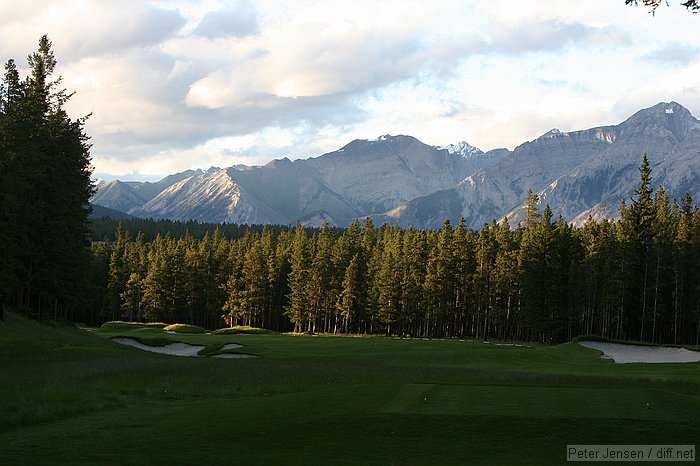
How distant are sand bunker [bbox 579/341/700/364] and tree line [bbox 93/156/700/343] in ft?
72.2

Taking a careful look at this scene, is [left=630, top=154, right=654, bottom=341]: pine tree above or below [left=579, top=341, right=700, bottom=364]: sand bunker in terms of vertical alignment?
above

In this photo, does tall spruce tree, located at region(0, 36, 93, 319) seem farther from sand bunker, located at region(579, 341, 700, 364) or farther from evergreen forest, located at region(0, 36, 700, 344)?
sand bunker, located at region(579, 341, 700, 364)

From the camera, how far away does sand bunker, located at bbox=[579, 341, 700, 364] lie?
56.7 metres

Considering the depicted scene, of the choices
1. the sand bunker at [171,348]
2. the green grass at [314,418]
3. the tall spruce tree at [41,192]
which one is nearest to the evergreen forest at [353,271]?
the tall spruce tree at [41,192]

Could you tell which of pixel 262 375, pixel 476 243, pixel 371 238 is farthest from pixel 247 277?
pixel 262 375

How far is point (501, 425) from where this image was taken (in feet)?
62.2

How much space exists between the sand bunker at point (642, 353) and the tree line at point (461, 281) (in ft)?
72.2

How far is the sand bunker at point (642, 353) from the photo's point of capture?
56.7 meters

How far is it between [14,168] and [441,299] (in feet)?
225

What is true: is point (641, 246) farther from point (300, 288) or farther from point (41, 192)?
point (41, 192)

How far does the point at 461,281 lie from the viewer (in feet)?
335

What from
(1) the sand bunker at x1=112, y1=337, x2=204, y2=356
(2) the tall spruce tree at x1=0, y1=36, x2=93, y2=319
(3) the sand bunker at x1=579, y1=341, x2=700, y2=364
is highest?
(2) the tall spruce tree at x1=0, y1=36, x2=93, y2=319

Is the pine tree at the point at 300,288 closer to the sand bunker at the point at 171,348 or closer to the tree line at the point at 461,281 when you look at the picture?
the tree line at the point at 461,281

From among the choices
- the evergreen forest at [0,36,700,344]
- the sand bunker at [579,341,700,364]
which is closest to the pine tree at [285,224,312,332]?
the evergreen forest at [0,36,700,344]
